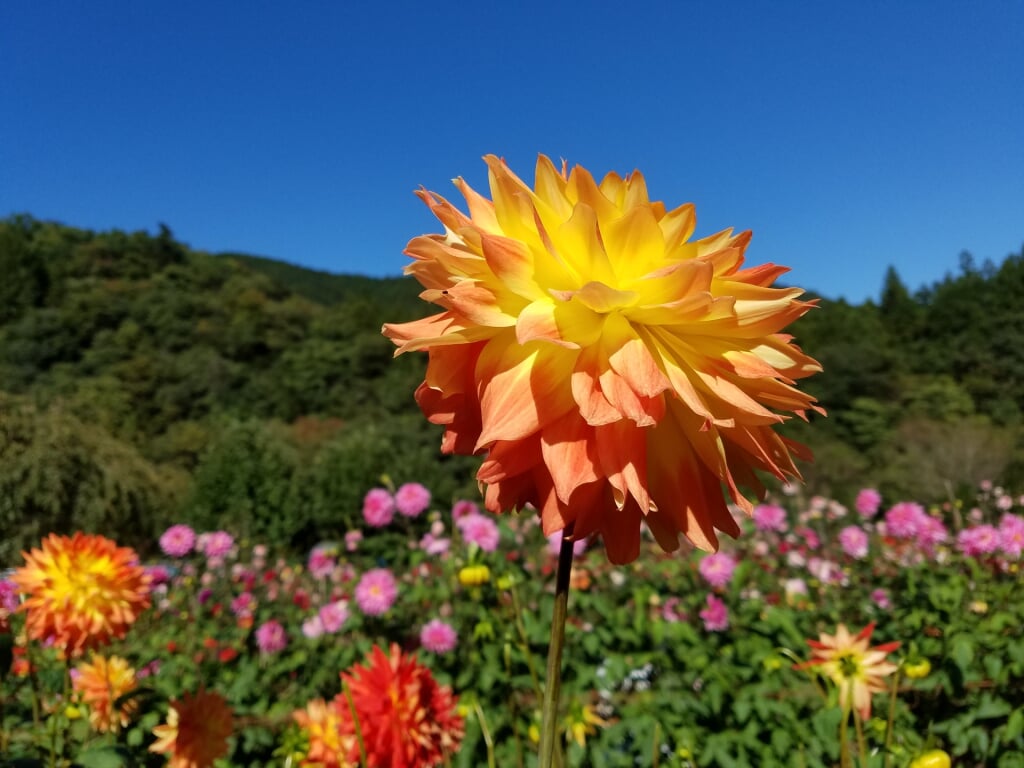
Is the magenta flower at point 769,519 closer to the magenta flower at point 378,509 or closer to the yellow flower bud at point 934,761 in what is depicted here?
the magenta flower at point 378,509

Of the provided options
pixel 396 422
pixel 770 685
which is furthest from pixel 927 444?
pixel 770 685

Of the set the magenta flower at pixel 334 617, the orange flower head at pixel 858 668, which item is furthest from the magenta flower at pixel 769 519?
the orange flower head at pixel 858 668

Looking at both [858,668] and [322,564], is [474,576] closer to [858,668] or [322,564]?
[858,668]

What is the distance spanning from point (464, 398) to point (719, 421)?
22 centimetres

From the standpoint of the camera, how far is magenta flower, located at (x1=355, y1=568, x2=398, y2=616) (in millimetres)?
2506

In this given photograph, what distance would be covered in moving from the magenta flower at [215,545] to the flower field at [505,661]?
0.43 meters

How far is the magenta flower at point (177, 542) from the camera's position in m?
3.94

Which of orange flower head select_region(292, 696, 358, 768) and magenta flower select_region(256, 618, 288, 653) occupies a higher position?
orange flower head select_region(292, 696, 358, 768)

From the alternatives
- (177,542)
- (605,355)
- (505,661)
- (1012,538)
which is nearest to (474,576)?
(505,661)

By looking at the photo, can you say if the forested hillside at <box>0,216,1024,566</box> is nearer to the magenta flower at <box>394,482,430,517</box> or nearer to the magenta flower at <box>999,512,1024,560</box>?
the magenta flower at <box>394,482,430,517</box>

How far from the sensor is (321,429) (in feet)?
91.7

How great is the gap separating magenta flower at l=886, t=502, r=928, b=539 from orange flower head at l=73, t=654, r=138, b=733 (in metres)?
3.47

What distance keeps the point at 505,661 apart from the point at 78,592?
96cm

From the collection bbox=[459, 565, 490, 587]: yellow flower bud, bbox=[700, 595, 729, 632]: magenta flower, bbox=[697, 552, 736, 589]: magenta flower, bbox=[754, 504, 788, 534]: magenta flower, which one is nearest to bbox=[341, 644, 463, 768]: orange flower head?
bbox=[459, 565, 490, 587]: yellow flower bud
